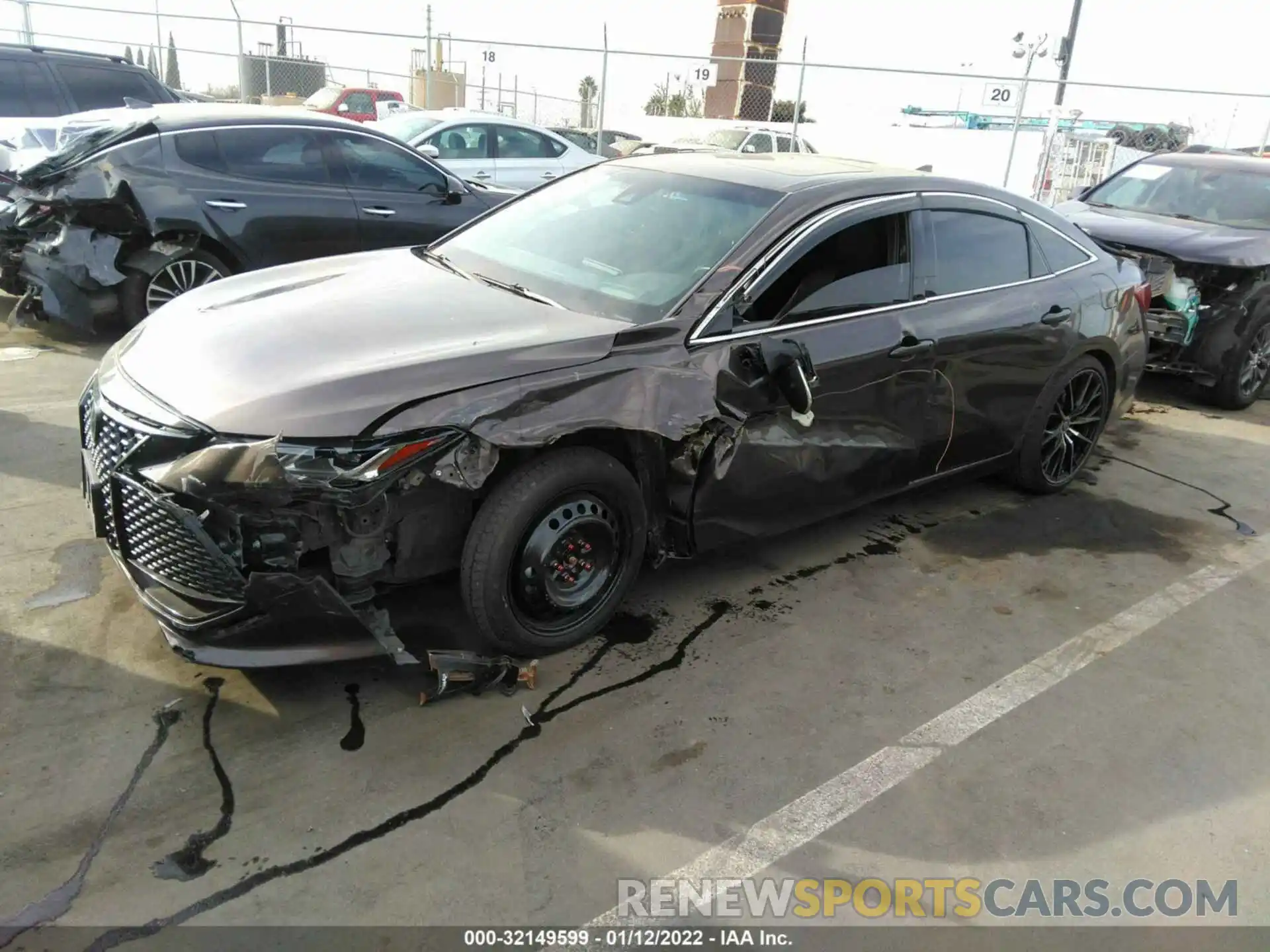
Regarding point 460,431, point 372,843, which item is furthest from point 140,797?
point 460,431

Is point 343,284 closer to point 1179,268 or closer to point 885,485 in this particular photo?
point 885,485

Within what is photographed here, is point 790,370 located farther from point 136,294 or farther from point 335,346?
point 136,294

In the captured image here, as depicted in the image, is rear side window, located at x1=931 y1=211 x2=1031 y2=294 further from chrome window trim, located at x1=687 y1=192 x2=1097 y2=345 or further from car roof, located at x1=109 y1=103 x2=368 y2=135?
car roof, located at x1=109 y1=103 x2=368 y2=135

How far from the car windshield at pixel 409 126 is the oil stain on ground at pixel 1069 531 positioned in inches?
326

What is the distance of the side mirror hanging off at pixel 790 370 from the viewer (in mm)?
3551

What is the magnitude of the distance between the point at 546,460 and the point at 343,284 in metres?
1.28

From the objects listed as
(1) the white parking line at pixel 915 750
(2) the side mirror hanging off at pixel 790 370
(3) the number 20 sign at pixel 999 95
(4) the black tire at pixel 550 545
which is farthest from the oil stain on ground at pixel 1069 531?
(3) the number 20 sign at pixel 999 95

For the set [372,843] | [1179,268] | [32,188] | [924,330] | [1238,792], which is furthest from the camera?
[1179,268]

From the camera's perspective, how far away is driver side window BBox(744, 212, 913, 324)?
367 centimetres

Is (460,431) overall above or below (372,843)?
above

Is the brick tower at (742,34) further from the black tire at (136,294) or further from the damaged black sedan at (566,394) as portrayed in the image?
the damaged black sedan at (566,394)

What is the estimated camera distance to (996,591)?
428cm

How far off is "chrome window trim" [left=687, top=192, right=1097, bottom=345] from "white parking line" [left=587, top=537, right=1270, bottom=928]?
1551mm

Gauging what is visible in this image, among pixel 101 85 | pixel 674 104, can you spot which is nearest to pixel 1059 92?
pixel 101 85
